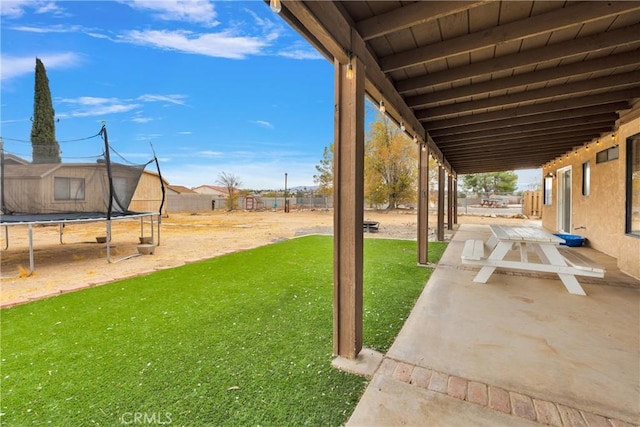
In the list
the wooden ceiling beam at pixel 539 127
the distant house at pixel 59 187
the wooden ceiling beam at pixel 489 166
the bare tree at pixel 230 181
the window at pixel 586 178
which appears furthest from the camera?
the bare tree at pixel 230 181

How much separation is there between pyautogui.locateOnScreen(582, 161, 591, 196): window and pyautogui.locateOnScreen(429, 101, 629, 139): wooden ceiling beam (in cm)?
227

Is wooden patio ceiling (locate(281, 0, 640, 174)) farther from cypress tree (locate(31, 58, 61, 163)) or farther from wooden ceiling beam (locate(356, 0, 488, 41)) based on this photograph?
cypress tree (locate(31, 58, 61, 163))

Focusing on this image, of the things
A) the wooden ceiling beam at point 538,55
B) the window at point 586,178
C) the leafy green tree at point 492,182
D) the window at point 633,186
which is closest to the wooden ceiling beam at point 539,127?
the window at point 633,186

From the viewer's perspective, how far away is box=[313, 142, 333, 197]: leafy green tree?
2328 cm

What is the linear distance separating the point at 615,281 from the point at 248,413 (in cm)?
473

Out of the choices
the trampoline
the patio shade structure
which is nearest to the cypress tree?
the trampoline

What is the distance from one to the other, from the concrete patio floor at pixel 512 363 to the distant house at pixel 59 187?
22.9ft

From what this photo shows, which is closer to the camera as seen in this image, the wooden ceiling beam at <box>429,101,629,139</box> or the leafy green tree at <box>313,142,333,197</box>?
the wooden ceiling beam at <box>429,101,629,139</box>

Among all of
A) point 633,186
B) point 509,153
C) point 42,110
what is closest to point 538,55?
point 633,186

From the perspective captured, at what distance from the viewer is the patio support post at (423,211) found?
4820mm

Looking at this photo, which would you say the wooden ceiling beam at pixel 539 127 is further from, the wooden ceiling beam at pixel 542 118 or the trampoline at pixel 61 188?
the trampoline at pixel 61 188

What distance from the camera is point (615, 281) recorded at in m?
3.65

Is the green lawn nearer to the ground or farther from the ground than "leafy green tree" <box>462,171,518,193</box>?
nearer to the ground

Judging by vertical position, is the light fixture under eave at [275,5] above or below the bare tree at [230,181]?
below
